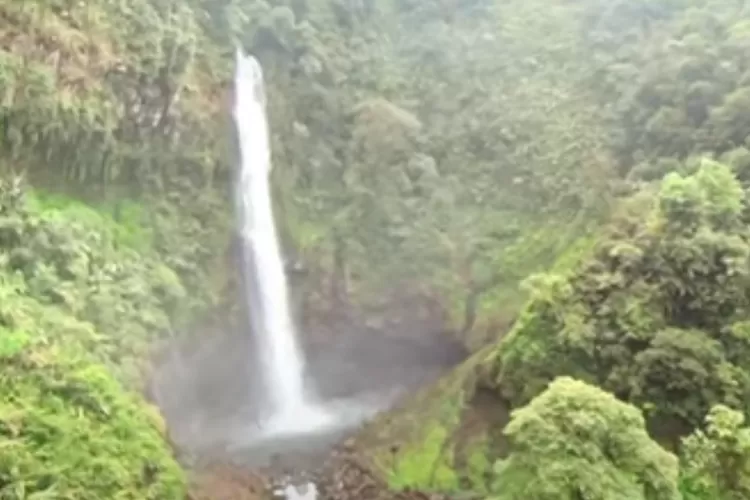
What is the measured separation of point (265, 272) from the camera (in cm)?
3000

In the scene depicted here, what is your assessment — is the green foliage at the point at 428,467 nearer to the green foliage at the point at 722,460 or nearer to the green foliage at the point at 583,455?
the green foliage at the point at 583,455

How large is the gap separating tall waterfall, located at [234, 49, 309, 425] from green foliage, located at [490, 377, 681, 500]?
11343mm

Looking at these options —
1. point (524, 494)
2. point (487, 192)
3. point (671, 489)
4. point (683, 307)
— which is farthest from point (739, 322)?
point (487, 192)

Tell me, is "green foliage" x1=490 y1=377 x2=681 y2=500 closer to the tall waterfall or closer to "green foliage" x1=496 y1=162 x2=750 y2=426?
"green foliage" x1=496 y1=162 x2=750 y2=426

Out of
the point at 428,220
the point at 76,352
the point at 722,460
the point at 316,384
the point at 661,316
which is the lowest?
the point at 722,460

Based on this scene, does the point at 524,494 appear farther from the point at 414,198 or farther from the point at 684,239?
the point at 414,198

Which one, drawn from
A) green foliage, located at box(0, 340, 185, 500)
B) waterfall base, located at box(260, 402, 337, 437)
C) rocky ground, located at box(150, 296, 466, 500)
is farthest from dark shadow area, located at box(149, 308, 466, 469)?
green foliage, located at box(0, 340, 185, 500)

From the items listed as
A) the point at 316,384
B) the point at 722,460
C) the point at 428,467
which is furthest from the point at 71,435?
the point at 316,384

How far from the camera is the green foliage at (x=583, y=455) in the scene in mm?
16625

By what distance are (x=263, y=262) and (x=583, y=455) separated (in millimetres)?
15228

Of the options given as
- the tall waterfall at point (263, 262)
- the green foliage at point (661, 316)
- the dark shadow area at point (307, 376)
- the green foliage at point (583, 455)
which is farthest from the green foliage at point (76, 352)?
the green foliage at point (661, 316)

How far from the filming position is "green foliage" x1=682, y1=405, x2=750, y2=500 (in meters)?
17.3

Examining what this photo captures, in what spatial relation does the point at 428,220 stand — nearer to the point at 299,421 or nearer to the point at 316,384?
the point at 316,384

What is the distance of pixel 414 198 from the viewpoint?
31.8 meters
